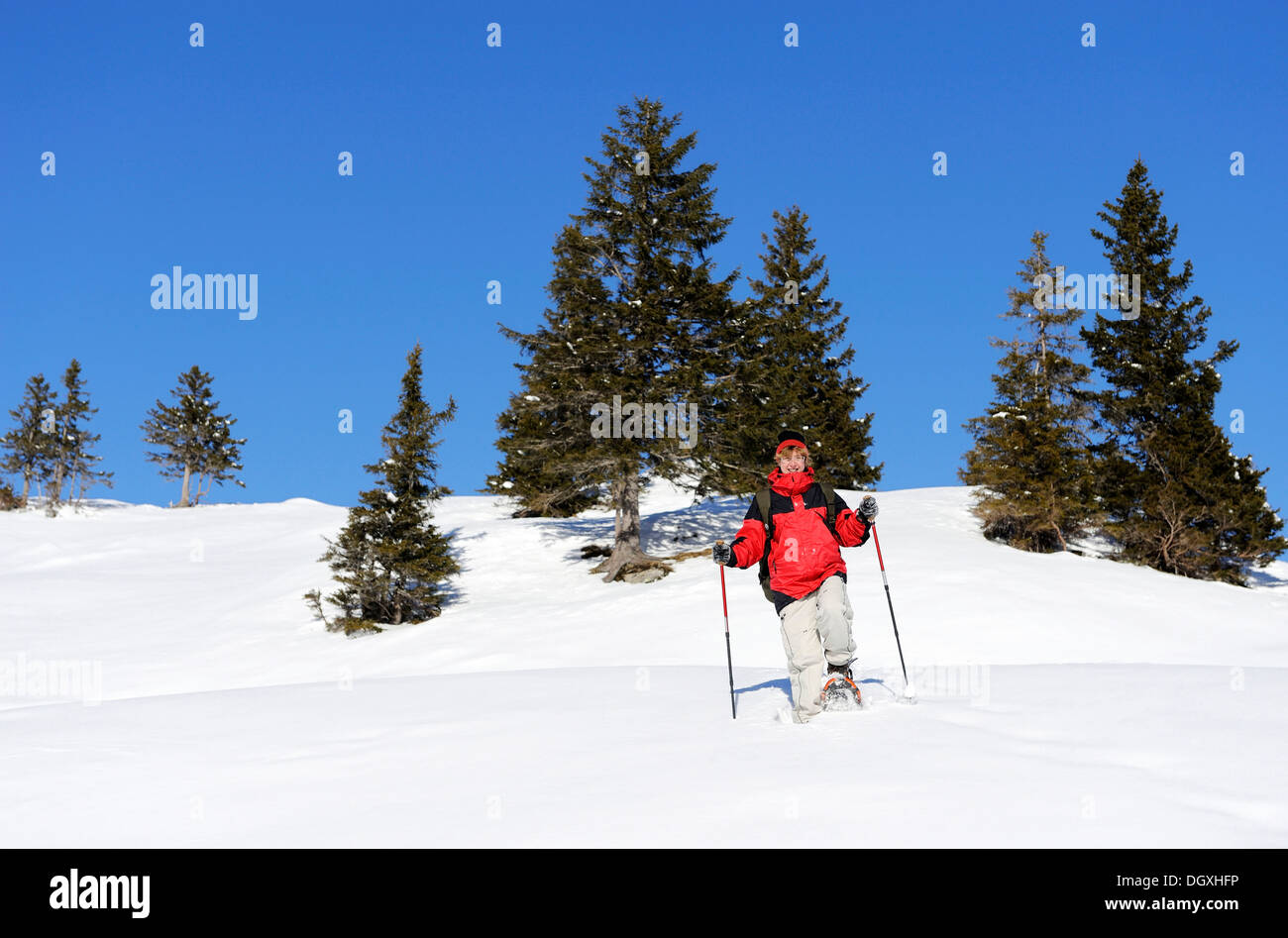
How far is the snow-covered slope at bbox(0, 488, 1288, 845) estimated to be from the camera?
392 centimetres

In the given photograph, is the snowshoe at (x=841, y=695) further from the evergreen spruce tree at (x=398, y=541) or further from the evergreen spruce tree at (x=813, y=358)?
the evergreen spruce tree at (x=813, y=358)

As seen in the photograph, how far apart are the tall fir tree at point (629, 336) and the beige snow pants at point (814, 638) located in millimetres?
14913

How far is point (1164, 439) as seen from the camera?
87.5 feet

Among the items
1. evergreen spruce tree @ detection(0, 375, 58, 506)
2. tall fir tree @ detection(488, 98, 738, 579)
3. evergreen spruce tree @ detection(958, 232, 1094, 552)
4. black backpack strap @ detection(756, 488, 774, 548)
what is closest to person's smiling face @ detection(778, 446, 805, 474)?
black backpack strap @ detection(756, 488, 774, 548)

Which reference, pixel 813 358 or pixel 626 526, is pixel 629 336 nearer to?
pixel 626 526

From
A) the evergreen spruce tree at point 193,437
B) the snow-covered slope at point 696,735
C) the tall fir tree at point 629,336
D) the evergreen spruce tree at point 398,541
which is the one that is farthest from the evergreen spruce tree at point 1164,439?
the evergreen spruce tree at point 193,437

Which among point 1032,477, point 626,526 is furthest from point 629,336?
point 1032,477

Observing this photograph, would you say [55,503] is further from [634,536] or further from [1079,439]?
[1079,439]

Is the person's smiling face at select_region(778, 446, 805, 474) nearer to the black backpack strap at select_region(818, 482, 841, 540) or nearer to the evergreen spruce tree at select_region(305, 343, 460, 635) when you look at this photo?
the black backpack strap at select_region(818, 482, 841, 540)
